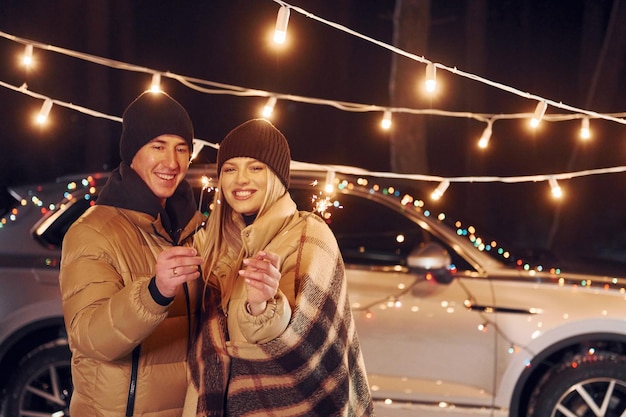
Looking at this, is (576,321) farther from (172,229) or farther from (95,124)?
(95,124)

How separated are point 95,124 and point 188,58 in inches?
179

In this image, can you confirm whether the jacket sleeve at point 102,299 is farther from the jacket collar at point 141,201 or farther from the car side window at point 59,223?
the car side window at point 59,223

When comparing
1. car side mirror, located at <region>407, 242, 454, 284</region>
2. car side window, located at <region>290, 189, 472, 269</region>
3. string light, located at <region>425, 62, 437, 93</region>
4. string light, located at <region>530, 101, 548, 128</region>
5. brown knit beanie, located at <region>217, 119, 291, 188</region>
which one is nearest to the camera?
brown knit beanie, located at <region>217, 119, 291, 188</region>

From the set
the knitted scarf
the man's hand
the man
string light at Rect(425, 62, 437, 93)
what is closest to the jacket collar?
the man

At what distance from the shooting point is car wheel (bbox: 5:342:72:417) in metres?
5.03

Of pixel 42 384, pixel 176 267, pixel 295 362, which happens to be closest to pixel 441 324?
pixel 42 384

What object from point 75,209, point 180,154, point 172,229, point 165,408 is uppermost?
point 75,209

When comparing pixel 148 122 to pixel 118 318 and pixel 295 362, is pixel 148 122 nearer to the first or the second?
pixel 118 318

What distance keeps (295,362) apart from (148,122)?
1.00 meters

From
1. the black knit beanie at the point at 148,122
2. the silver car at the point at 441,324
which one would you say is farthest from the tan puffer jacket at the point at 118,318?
the silver car at the point at 441,324

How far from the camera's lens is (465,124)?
71.3 feet

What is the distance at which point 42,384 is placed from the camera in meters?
5.08

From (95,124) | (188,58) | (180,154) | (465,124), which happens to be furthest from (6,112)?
(180,154)

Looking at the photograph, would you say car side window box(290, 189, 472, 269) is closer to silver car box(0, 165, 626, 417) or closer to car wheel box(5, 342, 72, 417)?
silver car box(0, 165, 626, 417)
